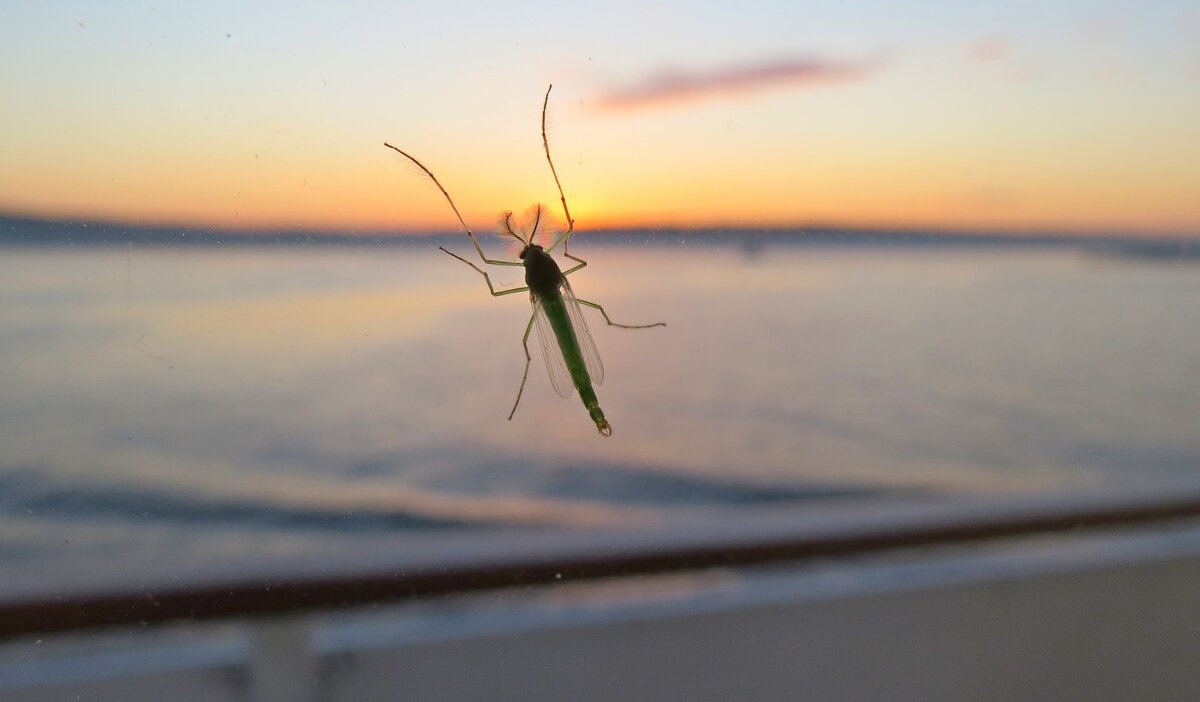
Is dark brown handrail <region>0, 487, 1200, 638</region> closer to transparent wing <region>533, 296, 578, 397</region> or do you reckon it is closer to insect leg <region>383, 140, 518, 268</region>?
transparent wing <region>533, 296, 578, 397</region>

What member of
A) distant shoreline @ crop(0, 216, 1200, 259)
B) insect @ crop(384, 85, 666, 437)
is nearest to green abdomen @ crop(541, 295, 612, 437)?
insect @ crop(384, 85, 666, 437)

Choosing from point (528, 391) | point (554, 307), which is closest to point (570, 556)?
point (528, 391)

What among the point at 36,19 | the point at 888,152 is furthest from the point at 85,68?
the point at 888,152

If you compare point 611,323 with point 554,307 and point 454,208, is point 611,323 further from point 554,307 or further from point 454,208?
point 454,208

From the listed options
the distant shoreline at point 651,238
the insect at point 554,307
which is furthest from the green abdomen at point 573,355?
the distant shoreline at point 651,238

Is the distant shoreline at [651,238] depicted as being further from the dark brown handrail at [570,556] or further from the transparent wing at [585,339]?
the dark brown handrail at [570,556]
